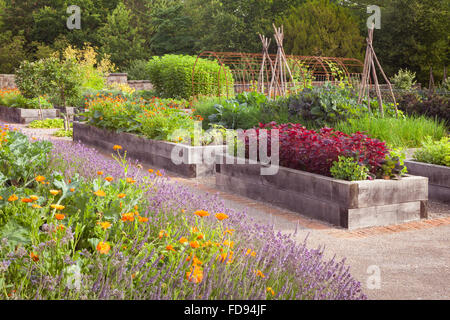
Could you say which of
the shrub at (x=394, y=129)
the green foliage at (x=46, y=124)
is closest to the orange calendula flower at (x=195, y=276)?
the shrub at (x=394, y=129)

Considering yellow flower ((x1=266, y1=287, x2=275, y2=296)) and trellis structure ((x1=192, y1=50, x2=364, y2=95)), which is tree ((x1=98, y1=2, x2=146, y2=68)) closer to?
trellis structure ((x1=192, y1=50, x2=364, y2=95))

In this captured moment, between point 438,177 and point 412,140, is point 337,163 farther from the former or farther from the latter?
point 412,140

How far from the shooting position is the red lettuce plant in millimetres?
5355

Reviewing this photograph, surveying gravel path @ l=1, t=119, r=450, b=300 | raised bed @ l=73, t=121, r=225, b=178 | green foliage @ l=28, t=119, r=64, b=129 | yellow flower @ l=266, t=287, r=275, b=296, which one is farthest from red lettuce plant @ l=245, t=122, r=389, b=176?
green foliage @ l=28, t=119, r=64, b=129

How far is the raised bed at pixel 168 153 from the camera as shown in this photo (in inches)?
292

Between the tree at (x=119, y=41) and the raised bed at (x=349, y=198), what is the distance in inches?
1232

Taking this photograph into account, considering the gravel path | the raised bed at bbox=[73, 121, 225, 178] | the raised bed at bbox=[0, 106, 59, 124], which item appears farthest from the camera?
the raised bed at bbox=[0, 106, 59, 124]

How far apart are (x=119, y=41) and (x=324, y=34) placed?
14.9 m

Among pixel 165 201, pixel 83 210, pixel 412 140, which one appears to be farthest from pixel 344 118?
pixel 83 210

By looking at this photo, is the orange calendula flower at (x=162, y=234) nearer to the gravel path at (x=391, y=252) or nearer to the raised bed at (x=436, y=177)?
the gravel path at (x=391, y=252)

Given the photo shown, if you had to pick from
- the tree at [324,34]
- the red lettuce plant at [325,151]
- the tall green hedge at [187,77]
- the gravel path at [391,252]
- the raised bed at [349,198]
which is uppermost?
the tree at [324,34]

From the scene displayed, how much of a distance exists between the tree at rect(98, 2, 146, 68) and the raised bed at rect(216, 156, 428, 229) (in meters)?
31.3

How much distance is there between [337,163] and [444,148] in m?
1.87

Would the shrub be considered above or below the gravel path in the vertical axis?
above
